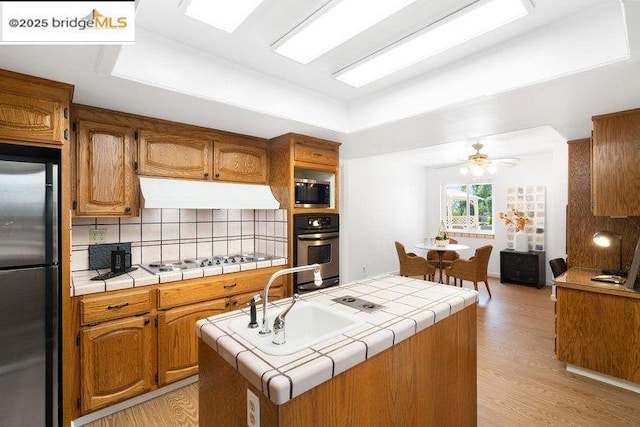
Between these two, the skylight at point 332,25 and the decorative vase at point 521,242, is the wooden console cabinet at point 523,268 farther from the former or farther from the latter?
the skylight at point 332,25

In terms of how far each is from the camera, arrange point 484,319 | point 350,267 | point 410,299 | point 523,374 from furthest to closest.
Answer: point 350,267
point 484,319
point 523,374
point 410,299

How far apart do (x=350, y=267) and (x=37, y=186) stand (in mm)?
4392

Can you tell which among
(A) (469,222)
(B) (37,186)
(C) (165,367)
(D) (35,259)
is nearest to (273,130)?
(B) (37,186)

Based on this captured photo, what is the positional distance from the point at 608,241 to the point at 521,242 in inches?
142

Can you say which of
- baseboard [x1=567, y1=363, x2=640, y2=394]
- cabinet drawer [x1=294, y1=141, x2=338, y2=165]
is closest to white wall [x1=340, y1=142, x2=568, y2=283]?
cabinet drawer [x1=294, y1=141, x2=338, y2=165]

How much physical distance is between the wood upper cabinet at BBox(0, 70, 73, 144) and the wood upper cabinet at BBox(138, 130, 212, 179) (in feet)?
2.18

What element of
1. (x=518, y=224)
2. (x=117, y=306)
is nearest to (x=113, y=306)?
(x=117, y=306)

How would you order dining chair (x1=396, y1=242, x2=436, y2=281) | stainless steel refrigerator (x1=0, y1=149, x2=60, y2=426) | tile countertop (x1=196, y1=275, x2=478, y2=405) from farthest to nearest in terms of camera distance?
dining chair (x1=396, y1=242, x2=436, y2=281) → stainless steel refrigerator (x1=0, y1=149, x2=60, y2=426) → tile countertop (x1=196, y1=275, x2=478, y2=405)

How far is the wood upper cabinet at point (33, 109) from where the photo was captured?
1675 mm

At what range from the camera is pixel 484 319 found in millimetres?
3926

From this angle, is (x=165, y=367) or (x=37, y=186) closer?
(x=37, y=186)

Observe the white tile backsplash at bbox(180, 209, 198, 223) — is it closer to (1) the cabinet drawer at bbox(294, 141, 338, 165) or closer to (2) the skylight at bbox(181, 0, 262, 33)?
(1) the cabinet drawer at bbox(294, 141, 338, 165)

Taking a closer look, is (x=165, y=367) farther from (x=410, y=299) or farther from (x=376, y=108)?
(x=376, y=108)

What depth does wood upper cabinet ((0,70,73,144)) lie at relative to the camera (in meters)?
1.67
